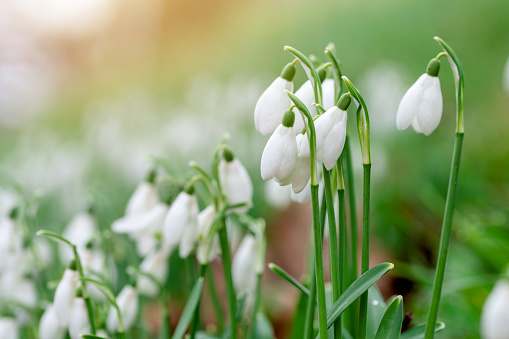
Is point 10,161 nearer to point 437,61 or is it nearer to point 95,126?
point 95,126

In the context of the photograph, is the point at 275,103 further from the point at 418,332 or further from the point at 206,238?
the point at 418,332

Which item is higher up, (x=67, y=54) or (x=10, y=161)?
(x=67, y=54)

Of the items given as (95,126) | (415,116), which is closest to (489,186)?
(415,116)

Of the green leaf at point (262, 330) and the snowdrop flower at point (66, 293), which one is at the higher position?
the snowdrop flower at point (66, 293)

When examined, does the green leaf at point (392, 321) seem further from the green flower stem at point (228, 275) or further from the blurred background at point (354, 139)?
the blurred background at point (354, 139)

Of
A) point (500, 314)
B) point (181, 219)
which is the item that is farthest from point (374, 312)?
point (181, 219)

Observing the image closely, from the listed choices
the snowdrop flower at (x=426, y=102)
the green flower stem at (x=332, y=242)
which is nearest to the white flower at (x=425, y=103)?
the snowdrop flower at (x=426, y=102)
